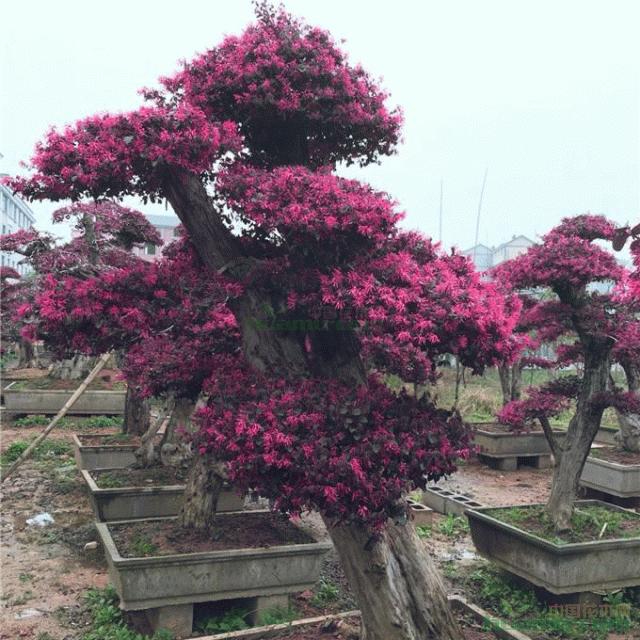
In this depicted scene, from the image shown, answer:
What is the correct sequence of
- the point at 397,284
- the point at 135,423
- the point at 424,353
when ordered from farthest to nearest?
1. the point at 135,423
2. the point at 424,353
3. the point at 397,284

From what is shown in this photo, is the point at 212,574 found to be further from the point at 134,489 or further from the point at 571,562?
the point at 571,562

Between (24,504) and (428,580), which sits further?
(24,504)

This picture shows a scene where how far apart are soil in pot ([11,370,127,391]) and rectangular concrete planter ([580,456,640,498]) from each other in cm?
804

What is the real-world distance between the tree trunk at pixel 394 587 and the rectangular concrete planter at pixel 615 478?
4.94 meters

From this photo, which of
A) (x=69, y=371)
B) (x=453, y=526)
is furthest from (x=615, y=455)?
(x=69, y=371)

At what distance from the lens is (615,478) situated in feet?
25.5

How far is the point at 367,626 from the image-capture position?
3426 mm

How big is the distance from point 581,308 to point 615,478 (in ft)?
10.2

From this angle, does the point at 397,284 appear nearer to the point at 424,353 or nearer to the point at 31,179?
the point at 424,353

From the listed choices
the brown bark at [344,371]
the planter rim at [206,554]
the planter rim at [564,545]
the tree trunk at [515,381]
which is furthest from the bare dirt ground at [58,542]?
the brown bark at [344,371]

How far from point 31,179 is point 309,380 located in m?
1.52

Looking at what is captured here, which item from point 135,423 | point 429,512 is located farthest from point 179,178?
point 135,423

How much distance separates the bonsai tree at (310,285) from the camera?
2.86m

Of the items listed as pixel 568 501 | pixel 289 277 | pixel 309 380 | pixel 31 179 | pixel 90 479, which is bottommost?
pixel 90 479
